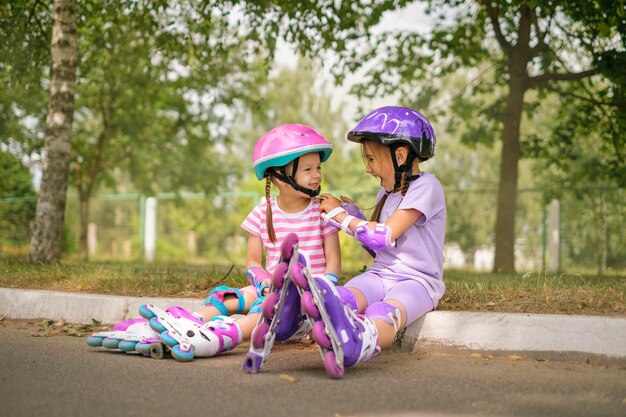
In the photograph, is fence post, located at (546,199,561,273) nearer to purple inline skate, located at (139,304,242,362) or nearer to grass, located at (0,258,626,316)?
grass, located at (0,258,626,316)

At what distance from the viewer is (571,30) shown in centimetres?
1257

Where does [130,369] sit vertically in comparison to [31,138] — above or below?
below

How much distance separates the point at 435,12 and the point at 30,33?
6283 millimetres

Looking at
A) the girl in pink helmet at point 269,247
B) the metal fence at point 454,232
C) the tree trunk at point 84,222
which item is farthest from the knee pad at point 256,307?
the tree trunk at point 84,222

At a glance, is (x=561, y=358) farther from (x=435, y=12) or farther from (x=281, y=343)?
(x=435, y=12)

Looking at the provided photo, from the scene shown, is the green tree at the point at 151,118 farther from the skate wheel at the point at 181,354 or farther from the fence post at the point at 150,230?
the skate wheel at the point at 181,354

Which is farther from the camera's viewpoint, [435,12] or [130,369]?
[435,12]

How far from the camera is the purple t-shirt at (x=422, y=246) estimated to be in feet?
16.1

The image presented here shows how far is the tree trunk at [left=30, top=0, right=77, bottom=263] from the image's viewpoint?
32.4 ft

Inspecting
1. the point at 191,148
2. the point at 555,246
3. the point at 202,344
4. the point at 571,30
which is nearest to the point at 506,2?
the point at 571,30

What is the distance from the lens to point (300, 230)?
204 inches

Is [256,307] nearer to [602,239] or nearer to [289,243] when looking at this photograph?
[289,243]

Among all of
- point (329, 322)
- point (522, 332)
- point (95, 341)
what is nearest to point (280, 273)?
point (329, 322)

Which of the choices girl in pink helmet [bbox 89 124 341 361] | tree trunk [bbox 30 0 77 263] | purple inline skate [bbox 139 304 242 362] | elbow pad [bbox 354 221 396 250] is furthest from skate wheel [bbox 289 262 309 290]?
tree trunk [bbox 30 0 77 263]
